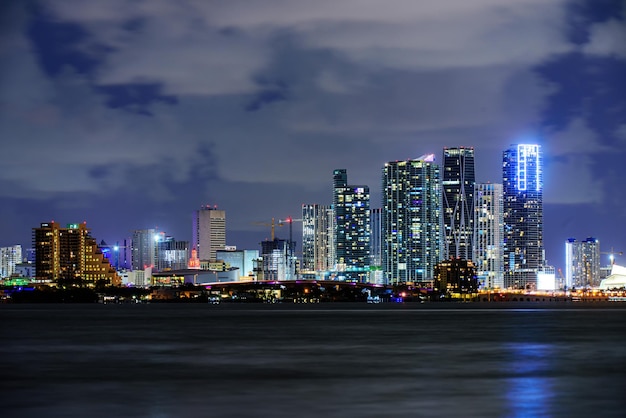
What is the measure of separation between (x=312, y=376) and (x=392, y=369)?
551 cm

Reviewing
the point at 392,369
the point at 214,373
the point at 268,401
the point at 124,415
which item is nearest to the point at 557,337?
the point at 392,369

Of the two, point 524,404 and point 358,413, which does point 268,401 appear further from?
point 524,404

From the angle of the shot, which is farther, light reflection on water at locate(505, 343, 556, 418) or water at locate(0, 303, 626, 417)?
light reflection on water at locate(505, 343, 556, 418)

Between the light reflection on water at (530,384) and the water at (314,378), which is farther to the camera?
the light reflection on water at (530,384)

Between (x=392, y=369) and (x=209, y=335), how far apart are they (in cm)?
4325

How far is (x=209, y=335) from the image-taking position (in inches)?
3733

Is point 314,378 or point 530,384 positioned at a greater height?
point 314,378

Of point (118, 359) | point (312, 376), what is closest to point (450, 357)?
point (312, 376)

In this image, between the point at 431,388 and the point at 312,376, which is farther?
the point at 312,376

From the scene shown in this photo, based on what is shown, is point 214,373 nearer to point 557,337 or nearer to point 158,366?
point 158,366

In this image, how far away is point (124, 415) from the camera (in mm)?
35688

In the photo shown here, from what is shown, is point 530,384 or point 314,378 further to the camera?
point 314,378

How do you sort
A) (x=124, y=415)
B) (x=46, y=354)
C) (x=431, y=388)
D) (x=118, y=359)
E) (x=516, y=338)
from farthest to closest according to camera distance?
(x=516, y=338) → (x=46, y=354) → (x=118, y=359) → (x=431, y=388) → (x=124, y=415)

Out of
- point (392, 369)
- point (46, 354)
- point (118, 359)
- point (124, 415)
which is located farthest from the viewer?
point (46, 354)
